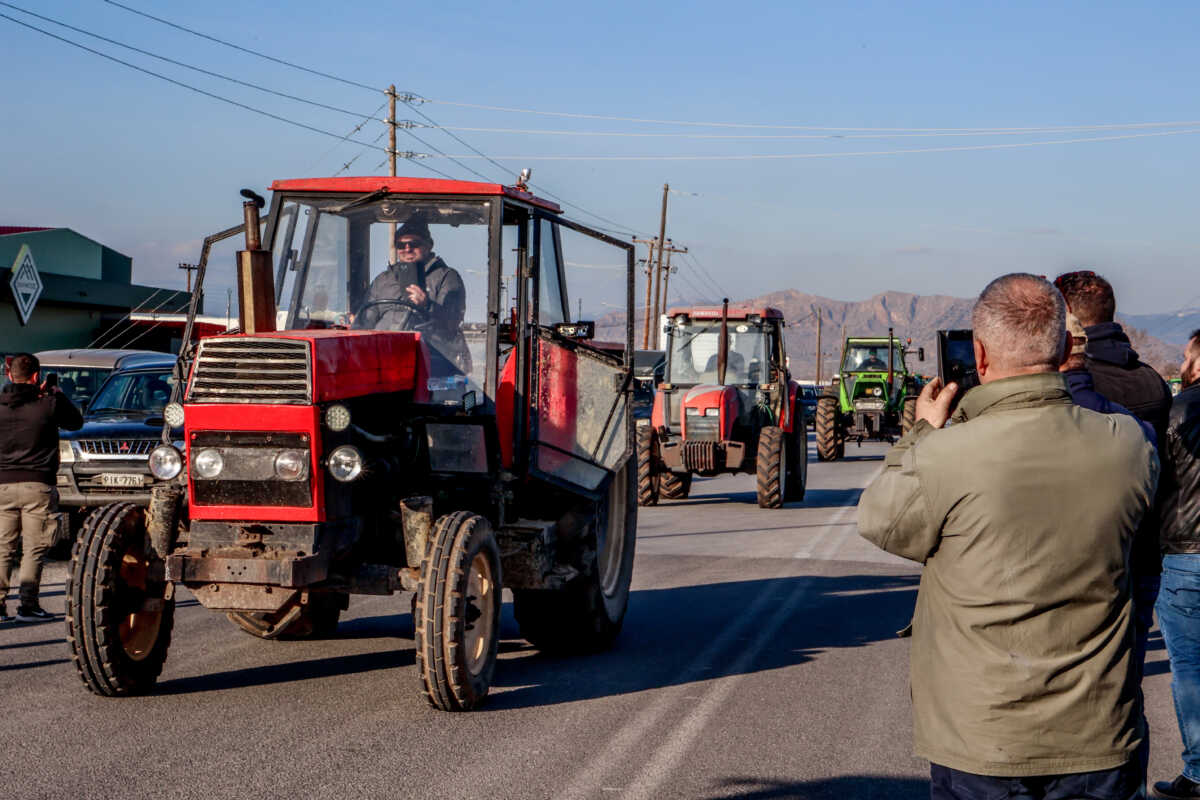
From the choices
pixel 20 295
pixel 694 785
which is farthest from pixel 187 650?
pixel 20 295

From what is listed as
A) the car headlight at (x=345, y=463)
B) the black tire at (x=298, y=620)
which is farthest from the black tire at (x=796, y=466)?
the car headlight at (x=345, y=463)

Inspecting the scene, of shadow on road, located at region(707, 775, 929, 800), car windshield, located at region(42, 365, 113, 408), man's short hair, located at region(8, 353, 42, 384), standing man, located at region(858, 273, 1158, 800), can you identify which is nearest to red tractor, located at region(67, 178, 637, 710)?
shadow on road, located at region(707, 775, 929, 800)

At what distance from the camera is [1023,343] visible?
10.3 feet

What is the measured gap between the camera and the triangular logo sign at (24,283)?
1556 cm

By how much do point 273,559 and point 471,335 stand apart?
1.95 meters

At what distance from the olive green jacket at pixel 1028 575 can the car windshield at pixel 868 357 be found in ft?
102

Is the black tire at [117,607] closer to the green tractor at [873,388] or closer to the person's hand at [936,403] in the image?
the person's hand at [936,403]

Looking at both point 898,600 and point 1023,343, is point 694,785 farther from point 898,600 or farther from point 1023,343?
point 898,600

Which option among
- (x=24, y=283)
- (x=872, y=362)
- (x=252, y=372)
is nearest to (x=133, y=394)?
(x=24, y=283)

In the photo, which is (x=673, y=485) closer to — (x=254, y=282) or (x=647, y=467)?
(x=647, y=467)

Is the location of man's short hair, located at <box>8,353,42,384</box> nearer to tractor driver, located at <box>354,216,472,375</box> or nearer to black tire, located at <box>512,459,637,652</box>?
tractor driver, located at <box>354,216,472,375</box>

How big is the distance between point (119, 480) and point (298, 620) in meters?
5.05

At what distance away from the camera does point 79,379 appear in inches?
747

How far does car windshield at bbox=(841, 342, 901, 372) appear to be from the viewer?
112 feet
